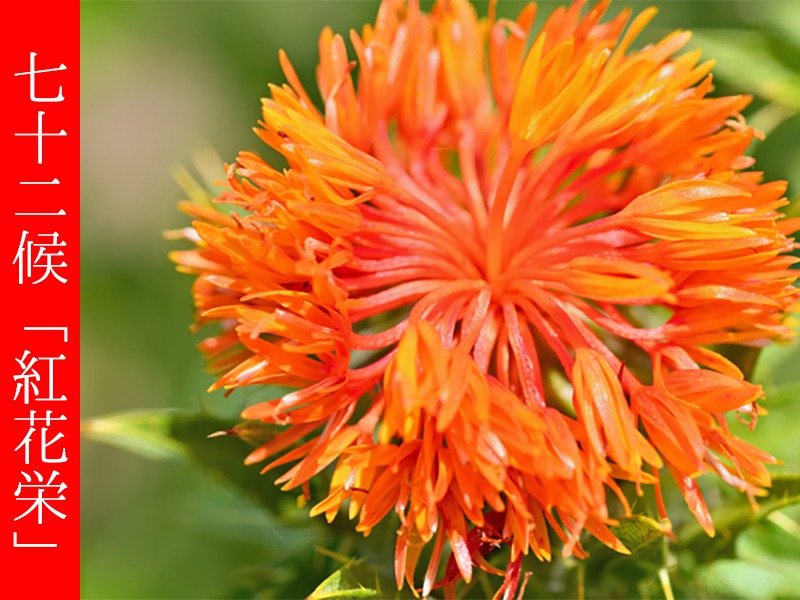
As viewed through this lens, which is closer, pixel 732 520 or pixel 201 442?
pixel 732 520

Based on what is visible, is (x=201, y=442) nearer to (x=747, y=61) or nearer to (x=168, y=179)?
(x=747, y=61)

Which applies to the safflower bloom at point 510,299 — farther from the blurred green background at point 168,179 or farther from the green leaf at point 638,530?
the blurred green background at point 168,179

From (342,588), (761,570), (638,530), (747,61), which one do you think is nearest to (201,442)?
(342,588)

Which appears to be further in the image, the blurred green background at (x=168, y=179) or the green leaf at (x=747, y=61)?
the blurred green background at (x=168, y=179)
